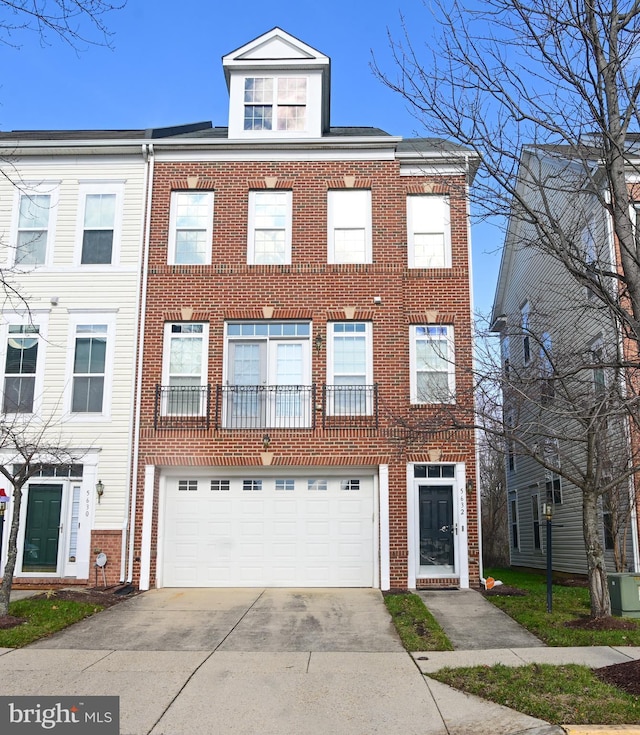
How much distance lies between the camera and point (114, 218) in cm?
1543

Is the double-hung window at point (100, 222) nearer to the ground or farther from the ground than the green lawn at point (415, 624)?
farther from the ground

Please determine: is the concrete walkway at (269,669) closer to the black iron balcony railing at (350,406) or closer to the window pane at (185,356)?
the black iron balcony railing at (350,406)

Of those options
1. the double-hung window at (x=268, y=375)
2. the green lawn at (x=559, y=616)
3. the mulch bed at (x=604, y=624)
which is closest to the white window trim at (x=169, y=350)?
the double-hung window at (x=268, y=375)

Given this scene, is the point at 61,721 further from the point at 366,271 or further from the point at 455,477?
the point at 366,271

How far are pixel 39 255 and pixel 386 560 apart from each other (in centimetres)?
956

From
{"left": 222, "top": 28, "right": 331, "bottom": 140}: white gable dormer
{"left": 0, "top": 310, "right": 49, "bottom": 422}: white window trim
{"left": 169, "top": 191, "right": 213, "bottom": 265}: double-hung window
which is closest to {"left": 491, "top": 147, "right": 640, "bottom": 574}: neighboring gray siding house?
{"left": 222, "top": 28, "right": 331, "bottom": 140}: white gable dormer

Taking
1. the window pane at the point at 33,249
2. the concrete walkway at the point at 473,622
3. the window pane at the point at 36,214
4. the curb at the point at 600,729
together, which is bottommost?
the curb at the point at 600,729

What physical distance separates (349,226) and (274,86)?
373 centimetres

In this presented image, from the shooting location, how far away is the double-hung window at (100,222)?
15.3 meters

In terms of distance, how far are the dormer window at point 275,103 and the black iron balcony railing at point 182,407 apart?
601 centimetres

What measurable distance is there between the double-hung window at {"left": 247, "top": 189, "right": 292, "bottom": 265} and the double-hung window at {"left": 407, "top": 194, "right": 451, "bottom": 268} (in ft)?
8.54

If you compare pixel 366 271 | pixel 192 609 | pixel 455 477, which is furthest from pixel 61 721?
pixel 366 271

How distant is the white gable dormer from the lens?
15.9 m

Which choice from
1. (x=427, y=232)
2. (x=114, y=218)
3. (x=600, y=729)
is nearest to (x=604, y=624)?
(x=600, y=729)
